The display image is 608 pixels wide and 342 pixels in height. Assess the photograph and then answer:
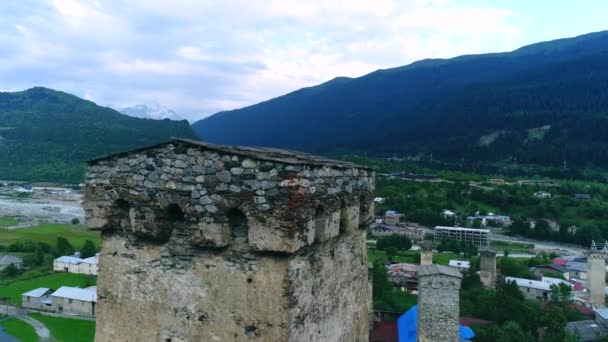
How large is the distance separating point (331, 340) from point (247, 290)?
4.49 ft

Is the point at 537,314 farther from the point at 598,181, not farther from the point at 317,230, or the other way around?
the point at 598,181

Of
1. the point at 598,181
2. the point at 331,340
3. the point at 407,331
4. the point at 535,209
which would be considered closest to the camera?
the point at 331,340

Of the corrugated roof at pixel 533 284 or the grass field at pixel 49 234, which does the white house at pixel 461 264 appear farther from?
the grass field at pixel 49 234

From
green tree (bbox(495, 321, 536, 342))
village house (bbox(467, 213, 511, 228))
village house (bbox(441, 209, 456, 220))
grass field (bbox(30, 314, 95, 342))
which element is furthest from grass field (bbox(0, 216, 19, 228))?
green tree (bbox(495, 321, 536, 342))

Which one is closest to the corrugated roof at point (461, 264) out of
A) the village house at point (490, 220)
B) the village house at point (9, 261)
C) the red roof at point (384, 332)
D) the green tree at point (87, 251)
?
the red roof at point (384, 332)

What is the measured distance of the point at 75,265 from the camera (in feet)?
197

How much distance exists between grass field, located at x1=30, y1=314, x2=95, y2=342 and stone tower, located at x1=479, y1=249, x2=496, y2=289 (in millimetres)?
35860

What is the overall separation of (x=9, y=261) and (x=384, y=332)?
50424 mm

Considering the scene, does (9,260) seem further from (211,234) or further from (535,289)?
(211,234)

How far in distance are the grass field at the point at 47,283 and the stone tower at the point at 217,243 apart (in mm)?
52452

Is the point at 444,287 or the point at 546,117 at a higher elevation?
the point at 546,117

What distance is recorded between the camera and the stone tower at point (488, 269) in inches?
1895

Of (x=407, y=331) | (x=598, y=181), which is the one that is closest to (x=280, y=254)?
(x=407, y=331)

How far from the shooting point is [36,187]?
131m
